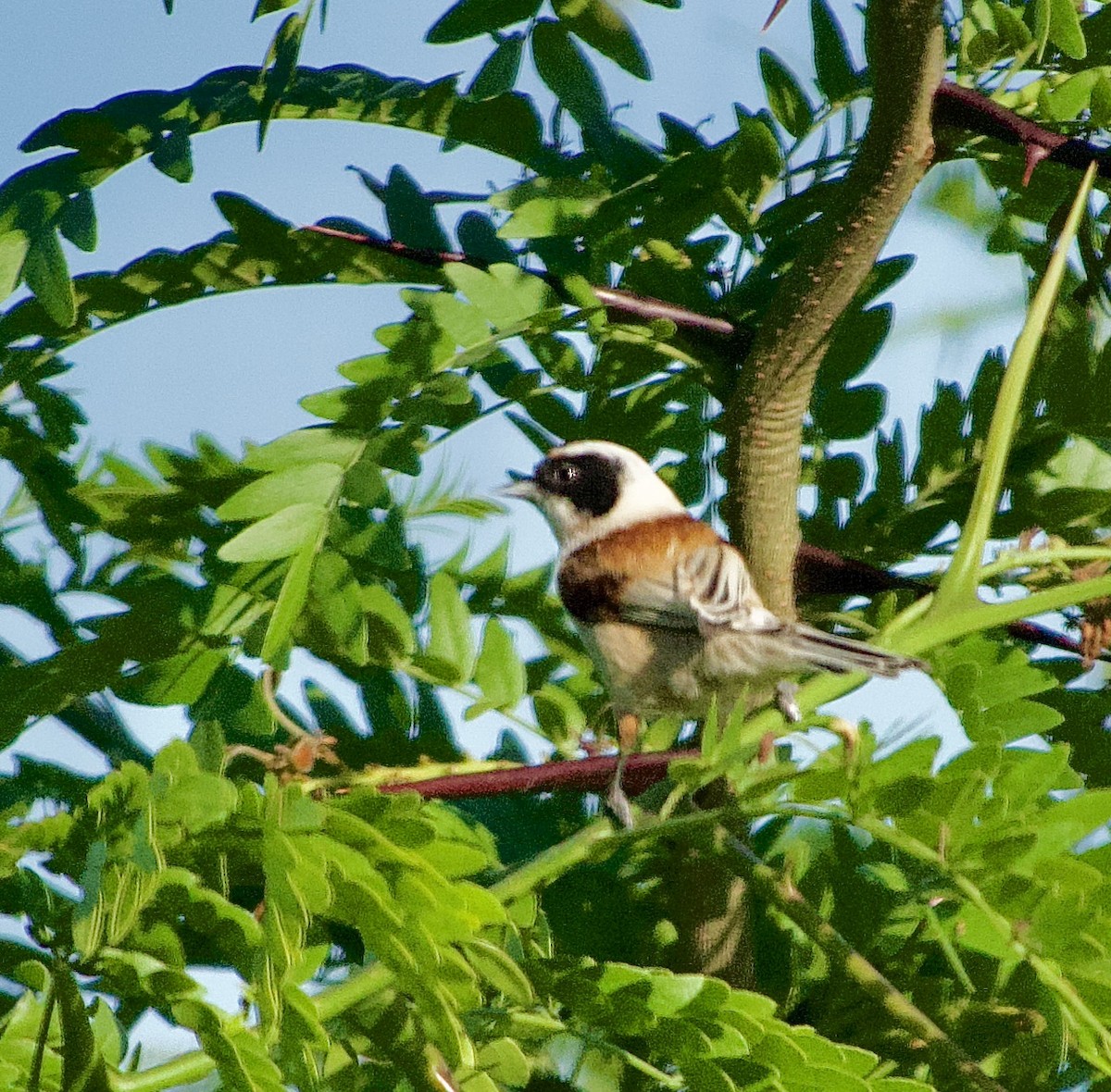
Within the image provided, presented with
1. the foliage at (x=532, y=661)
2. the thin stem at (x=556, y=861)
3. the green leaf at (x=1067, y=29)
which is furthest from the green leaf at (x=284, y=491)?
the green leaf at (x=1067, y=29)

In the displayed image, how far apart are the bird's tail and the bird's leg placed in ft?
0.77

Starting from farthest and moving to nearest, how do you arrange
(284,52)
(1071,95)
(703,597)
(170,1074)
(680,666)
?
(680,666), (703,597), (1071,95), (284,52), (170,1074)

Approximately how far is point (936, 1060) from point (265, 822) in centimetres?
76

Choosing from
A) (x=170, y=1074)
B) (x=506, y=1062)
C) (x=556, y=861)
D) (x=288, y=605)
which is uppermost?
(x=288, y=605)

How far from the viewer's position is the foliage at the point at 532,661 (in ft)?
4.86

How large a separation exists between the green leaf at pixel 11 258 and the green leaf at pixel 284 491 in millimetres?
383

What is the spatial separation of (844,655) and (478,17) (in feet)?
2.81

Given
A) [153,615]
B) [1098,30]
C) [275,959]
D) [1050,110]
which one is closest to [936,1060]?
[275,959]

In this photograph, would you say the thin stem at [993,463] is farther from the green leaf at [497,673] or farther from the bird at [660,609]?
the green leaf at [497,673]

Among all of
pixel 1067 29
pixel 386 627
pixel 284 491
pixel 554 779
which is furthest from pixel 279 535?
pixel 1067 29

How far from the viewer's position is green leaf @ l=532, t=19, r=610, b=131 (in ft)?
6.11

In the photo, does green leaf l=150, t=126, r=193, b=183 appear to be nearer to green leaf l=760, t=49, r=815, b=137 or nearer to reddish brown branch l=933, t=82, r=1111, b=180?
green leaf l=760, t=49, r=815, b=137

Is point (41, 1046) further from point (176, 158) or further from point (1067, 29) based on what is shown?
point (1067, 29)

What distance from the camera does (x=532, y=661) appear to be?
2.27 m
